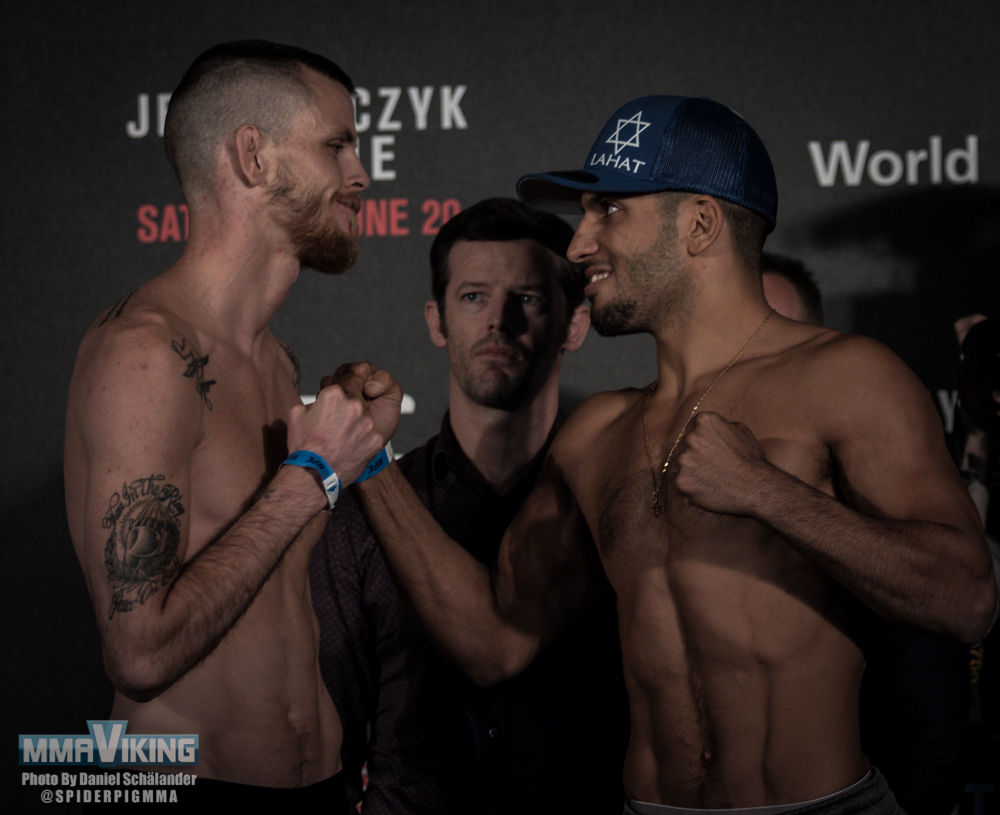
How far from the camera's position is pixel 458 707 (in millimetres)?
1926

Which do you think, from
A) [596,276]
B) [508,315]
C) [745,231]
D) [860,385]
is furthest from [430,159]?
[860,385]

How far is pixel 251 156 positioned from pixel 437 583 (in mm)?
771

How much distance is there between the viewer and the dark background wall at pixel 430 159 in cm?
244

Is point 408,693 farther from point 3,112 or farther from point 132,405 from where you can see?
point 3,112

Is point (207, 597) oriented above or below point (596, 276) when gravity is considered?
below

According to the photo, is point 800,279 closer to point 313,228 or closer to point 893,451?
point 893,451

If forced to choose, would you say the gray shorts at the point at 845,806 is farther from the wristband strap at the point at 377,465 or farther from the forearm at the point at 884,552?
the wristband strap at the point at 377,465

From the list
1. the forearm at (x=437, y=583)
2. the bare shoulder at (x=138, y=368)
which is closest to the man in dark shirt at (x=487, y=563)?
the forearm at (x=437, y=583)

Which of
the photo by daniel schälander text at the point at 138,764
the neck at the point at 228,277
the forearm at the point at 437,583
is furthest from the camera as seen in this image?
the forearm at the point at 437,583

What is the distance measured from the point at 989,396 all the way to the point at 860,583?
116 cm

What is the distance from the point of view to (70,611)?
8.05ft

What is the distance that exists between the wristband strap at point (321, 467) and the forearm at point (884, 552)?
55 centimetres

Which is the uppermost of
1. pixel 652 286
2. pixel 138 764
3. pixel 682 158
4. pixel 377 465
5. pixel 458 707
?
pixel 682 158

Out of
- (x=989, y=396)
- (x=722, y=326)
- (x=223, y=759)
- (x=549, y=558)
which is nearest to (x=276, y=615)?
(x=223, y=759)
